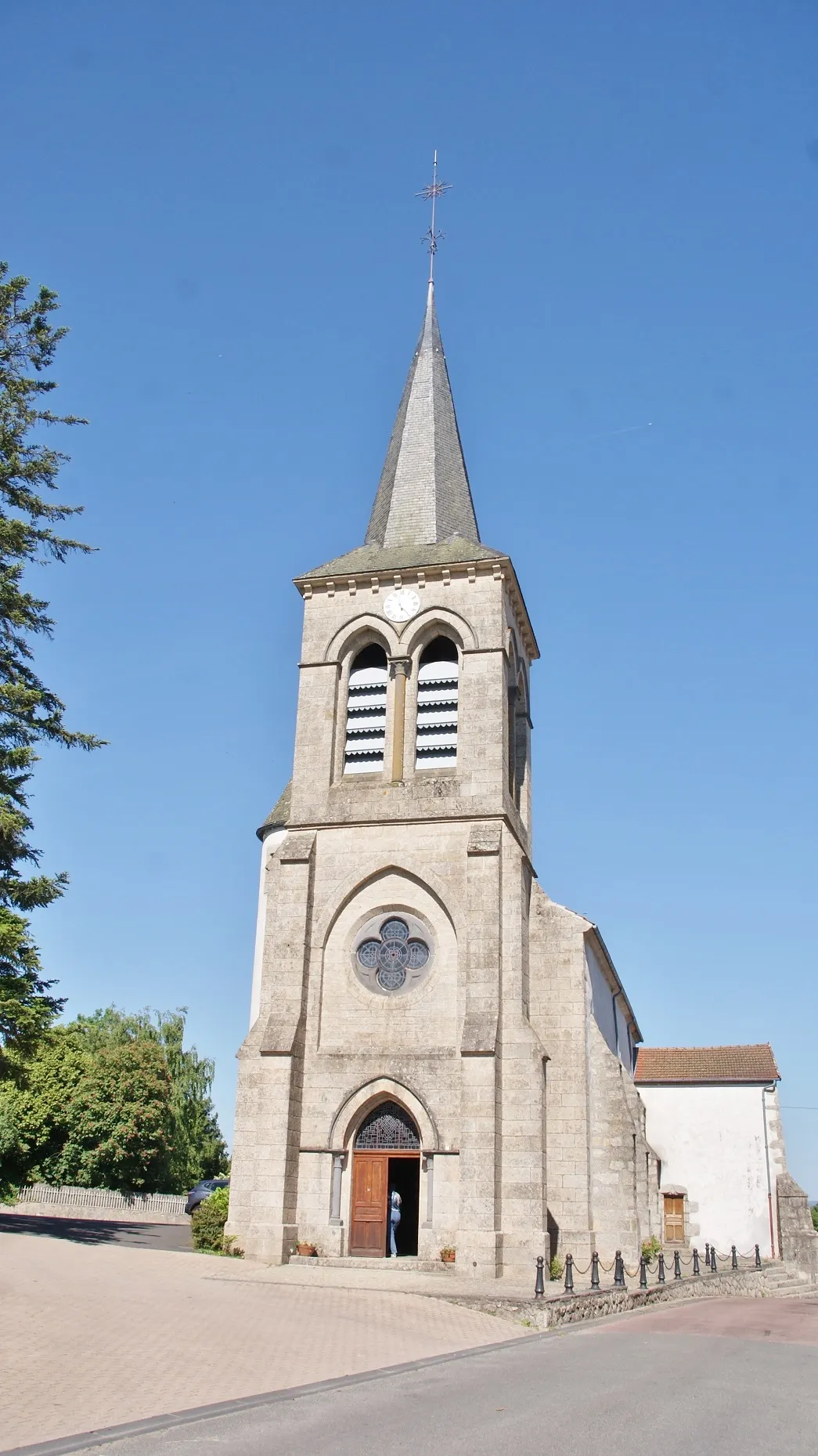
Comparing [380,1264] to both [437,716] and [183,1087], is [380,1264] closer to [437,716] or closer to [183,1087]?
[437,716]

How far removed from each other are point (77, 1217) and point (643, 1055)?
18196 millimetres

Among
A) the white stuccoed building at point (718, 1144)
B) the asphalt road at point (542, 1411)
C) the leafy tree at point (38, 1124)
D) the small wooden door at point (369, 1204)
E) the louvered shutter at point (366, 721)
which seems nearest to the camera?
the asphalt road at point (542, 1411)

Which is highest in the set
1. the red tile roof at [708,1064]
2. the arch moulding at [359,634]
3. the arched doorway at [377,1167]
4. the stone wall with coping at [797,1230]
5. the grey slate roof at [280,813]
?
the arch moulding at [359,634]

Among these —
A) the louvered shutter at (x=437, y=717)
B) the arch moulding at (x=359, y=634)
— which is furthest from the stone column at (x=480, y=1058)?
the arch moulding at (x=359, y=634)

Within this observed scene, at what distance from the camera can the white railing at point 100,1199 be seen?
30938mm

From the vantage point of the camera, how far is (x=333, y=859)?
23.0 meters

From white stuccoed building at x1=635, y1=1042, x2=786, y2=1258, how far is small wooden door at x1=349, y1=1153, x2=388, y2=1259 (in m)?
14.1

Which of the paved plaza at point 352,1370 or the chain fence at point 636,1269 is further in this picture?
the chain fence at point 636,1269

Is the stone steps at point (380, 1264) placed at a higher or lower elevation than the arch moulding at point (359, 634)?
lower

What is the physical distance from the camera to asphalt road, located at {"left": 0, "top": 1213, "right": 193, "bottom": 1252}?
20312mm

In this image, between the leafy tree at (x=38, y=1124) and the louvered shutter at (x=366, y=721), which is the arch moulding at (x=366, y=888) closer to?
the louvered shutter at (x=366, y=721)

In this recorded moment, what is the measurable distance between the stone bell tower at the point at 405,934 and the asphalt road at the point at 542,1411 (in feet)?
20.5

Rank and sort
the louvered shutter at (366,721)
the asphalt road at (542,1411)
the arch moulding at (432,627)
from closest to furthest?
the asphalt road at (542,1411), the louvered shutter at (366,721), the arch moulding at (432,627)

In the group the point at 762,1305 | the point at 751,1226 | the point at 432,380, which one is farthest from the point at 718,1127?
the point at 432,380
